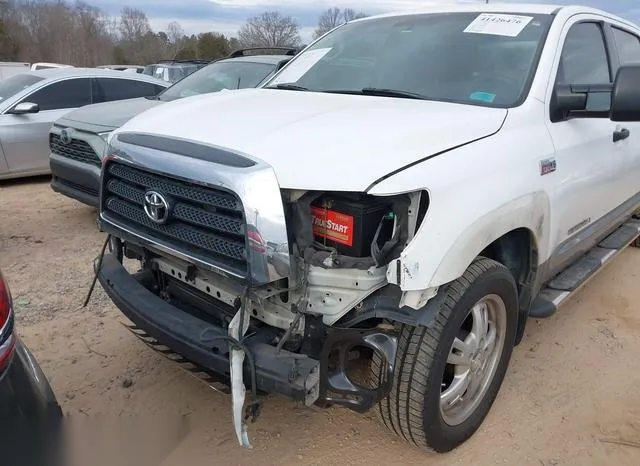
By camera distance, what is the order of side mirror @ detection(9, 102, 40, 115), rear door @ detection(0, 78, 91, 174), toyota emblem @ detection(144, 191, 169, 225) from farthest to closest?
rear door @ detection(0, 78, 91, 174)
side mirror @ detection(9, 102, 40, 115)
toyota emblem @ detection(144, 191, 169, 225)

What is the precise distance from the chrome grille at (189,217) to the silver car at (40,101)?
5.48m

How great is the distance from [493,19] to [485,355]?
6.42 feet

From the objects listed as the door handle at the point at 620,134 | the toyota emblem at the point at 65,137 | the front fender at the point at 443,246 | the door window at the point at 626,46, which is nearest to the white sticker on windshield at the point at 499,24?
the door handle at the point at 620,134

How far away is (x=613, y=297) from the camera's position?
4512mm

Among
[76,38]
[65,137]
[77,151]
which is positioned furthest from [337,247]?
[76,38]

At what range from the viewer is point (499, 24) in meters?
3.26

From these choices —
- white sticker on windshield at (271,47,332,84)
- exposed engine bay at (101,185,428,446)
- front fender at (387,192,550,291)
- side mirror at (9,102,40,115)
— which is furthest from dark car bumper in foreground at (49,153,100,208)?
front fender at (387,192,550,291)

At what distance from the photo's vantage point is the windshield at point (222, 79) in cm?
668

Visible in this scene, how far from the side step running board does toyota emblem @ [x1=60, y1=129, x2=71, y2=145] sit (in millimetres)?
4706

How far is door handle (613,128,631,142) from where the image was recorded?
140 inches

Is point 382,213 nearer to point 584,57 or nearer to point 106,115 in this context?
point 584,57

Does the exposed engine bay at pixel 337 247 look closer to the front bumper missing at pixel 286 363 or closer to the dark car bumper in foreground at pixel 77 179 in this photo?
the front bumper missing at pixel 286 363

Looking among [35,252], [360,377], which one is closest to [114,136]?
[360,377]

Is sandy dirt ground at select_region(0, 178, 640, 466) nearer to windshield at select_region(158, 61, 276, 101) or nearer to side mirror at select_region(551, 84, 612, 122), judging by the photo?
side mirror at select_region(551, 84, 612, 122)
